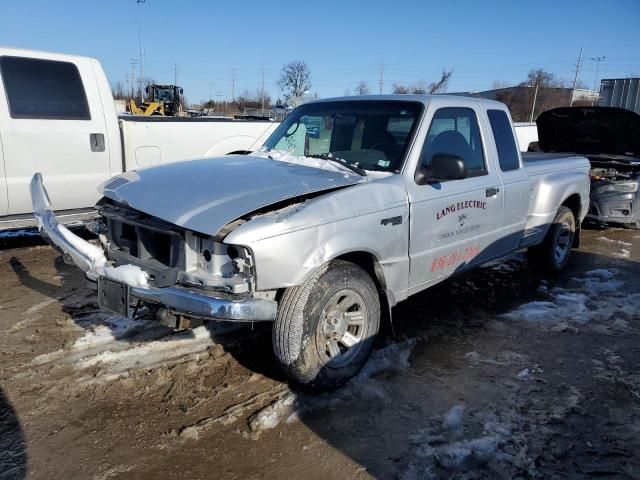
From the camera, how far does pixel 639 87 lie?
20.4 meters

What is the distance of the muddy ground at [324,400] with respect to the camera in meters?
2.78

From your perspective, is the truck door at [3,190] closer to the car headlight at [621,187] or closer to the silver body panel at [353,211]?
the silver body panel at [353,211]

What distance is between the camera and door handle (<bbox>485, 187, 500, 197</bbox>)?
177 inches

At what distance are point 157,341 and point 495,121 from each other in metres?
3.66

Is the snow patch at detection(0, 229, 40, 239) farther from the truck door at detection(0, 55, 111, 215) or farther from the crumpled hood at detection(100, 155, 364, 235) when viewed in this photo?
the crumpled hood at detection(100, 155, 364, 235)

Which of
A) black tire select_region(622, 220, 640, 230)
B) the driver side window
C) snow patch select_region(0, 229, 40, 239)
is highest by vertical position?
the driver side window

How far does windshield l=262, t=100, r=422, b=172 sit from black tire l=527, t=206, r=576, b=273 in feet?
9.31

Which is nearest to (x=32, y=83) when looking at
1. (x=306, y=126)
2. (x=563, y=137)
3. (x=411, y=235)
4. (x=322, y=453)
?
(x=306, y=126)

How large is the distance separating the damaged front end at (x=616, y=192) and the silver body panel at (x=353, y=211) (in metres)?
4.11

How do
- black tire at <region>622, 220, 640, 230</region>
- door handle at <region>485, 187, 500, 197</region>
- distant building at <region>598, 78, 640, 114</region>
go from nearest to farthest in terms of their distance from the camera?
door handle at <region>485, 187, 500, 197</region> < black tire at <region>622, 220, 640, 230</region> < distant building at <region>598, 78, 640, 114</region>

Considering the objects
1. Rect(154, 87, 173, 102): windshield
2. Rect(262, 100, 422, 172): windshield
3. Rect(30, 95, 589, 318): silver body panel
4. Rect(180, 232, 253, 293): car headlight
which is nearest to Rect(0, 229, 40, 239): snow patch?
Rect(30, 95, 589, 318): silver body panel

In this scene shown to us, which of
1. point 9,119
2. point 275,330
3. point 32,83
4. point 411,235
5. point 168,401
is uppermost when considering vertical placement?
point 32,83

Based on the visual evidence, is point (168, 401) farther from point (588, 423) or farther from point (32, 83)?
point (32, 83)

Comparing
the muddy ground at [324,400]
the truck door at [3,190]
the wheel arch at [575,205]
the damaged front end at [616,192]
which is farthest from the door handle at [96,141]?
the damaged front end at [616,192]
